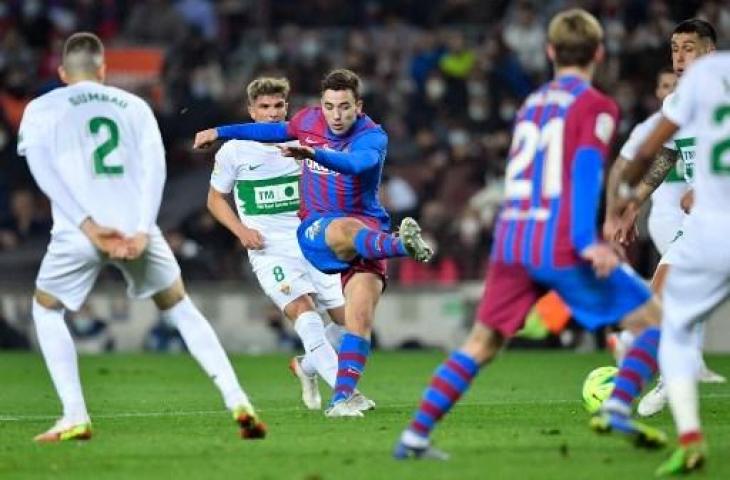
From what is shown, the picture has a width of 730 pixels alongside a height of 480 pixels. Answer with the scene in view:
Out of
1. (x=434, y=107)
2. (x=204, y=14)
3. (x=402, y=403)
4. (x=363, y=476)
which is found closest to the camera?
(x=363, y=476)

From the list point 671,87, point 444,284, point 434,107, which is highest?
point 671,87

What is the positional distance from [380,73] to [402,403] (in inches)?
520

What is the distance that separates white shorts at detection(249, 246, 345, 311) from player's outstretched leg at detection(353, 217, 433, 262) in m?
1.35

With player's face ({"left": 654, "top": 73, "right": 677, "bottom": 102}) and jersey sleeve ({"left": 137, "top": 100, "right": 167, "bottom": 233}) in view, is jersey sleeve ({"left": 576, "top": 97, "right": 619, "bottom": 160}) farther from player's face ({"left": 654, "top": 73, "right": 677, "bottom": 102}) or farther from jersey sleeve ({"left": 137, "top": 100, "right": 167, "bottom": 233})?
player's face ({"left": 654, "top": 73, "right": 677, "bottom": 102})

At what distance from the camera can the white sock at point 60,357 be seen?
380 inches

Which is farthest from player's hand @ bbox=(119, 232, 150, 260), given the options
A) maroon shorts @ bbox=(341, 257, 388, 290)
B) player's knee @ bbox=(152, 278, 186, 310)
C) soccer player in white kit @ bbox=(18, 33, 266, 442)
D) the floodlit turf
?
maroon shorts @ bbox=(341, 257, 388, 290)

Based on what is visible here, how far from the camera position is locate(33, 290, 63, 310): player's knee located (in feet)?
31.7

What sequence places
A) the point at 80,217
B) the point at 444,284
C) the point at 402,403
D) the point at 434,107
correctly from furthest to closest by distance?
1. the point at 434,107
2. the point at 444,284
3. the point at 402,403
4. the point at 80,217

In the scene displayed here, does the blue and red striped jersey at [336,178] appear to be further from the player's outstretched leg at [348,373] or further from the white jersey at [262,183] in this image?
the white jersey at [262,183]

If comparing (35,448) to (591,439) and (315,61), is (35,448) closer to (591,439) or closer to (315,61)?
(591,439)

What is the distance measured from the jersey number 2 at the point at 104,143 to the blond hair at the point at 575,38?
8.18ft

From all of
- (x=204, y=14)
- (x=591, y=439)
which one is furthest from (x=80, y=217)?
(x=204, y=14)

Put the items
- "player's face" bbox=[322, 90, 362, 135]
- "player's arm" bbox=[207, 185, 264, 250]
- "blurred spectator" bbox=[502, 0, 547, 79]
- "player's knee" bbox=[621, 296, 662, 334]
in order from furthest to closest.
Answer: "blurred spectator" bbox=[502, 0, 547, 79]
"player's arm" bbox=[207, 185, 264, 250]
"player's face" bbox=[322, 90, 362, 135]
"player's knee" bbox=[621, 296, 662, 334]

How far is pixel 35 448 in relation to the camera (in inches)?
373
